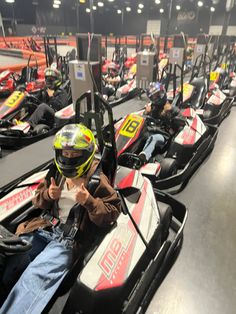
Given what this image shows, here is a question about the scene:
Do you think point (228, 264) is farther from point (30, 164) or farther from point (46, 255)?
point (30, 164)

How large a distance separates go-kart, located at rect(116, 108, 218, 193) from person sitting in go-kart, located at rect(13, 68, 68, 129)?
1.15 metres

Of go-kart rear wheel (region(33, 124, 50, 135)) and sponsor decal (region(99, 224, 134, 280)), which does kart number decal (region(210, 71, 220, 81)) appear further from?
sponsor decal (region(99, 224, 134, 280))

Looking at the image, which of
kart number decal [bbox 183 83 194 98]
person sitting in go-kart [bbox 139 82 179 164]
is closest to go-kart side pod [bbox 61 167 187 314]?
person sitting in go-kart [bbox 139 82 179 164]

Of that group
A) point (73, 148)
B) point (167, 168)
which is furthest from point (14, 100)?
point (73, 148)

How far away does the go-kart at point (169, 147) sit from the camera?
2350mm

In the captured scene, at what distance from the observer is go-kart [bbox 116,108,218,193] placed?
2350 millimetres

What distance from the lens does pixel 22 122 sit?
10.9 ft

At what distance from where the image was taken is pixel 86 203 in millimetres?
1222

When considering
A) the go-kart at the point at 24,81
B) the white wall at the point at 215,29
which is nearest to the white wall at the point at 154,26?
the white wall at the point at 215,29

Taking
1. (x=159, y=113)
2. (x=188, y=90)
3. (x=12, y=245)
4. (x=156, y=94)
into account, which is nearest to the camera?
(x=12, y=245)

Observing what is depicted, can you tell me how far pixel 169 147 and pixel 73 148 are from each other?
1704 millimetres

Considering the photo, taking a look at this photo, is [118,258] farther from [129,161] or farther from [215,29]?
[215,29]

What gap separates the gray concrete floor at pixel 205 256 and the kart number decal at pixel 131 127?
779 mm

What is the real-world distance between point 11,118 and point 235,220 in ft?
9.72
